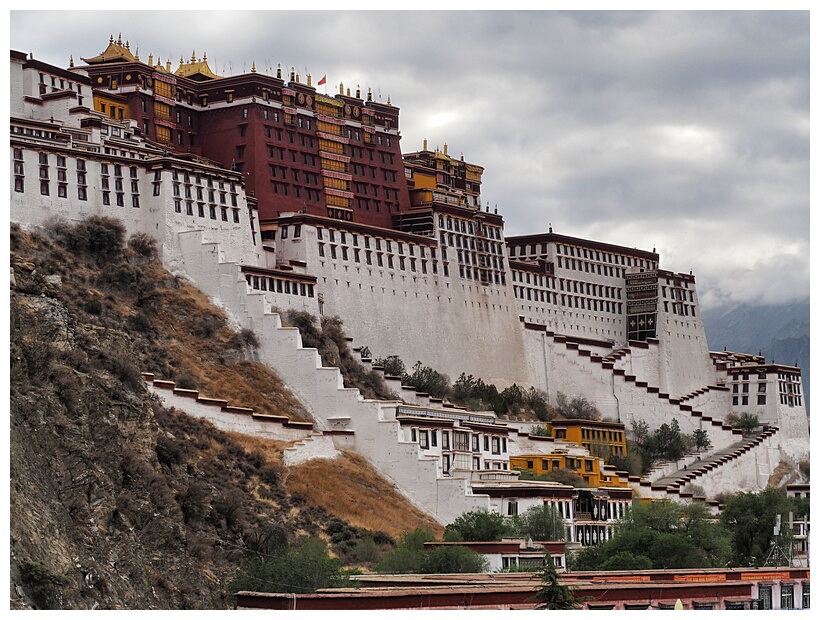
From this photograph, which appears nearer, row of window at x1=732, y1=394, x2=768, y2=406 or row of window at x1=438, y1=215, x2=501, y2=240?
row of window at x1=438, y1=215, x2=501, y2=240

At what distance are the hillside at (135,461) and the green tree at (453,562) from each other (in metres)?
5.72

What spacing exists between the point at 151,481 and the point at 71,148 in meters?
28.8

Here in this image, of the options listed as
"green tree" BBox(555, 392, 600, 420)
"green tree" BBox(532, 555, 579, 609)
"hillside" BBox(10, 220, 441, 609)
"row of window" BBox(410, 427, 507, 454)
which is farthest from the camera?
"green tree" BBox(555, 392, 600, 420)

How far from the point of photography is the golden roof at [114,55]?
93062 millimetres

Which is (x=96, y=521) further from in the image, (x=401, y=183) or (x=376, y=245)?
(x=401, y=183)

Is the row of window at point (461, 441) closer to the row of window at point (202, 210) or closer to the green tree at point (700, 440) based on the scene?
the row of window at point (202, 210)

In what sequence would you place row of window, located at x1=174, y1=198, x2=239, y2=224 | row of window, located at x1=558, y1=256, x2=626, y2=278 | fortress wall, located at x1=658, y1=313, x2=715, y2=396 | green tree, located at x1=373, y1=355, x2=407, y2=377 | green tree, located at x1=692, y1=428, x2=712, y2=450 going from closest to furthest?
1. row of window, located at x1=174, y1=198, x2=239, y2=224
2. green tree, located at x1=373, y1=355, x2=407, y2=377
3. green tree, located at x1=692, y1=428, x2=712, y2=450
4. row of window, located at x1=558, y1=256, x2=626, y2=278
5. fortress wall, located at x1=658, y1=313, x2=715, y2=396

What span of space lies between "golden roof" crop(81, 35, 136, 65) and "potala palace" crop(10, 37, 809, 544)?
0.16m

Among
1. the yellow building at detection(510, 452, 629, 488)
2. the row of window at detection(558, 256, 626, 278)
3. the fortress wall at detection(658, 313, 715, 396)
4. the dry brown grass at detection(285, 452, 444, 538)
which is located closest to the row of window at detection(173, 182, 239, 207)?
the dry brown grass at detection(285, 452, 444, 538)

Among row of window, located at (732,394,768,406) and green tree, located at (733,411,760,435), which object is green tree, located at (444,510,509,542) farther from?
row of window, located at (732,394,768,406)

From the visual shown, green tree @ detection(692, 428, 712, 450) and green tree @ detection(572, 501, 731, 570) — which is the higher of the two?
green tree @ detection(692, 428, 712, 450)

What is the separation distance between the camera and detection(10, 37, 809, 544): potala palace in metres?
77.0

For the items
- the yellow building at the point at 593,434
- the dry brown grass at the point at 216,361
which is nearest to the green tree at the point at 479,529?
the dry brown grass at the point at 216,361

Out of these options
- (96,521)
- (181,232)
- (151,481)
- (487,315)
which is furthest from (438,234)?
(96,521)
